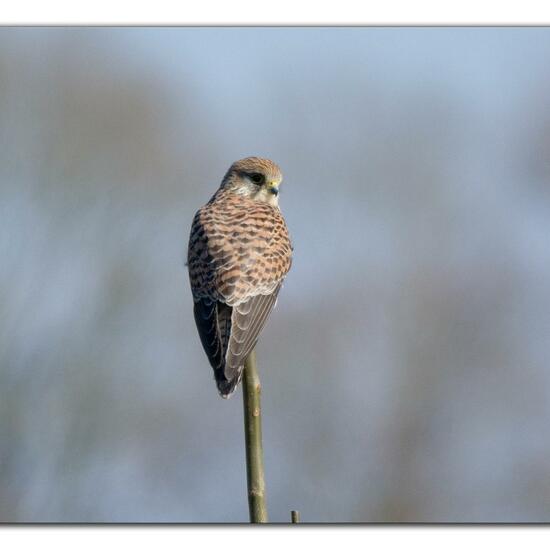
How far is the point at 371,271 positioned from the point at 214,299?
46.6 inches

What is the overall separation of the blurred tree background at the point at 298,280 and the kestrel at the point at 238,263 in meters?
0.37

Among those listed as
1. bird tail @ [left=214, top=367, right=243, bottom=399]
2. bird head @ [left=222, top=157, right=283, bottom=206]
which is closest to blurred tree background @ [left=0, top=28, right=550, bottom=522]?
bird head @ [left=222, top=157, right=283, bottom=206]

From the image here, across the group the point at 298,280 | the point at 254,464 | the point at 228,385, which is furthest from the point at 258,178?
the point at 254,464

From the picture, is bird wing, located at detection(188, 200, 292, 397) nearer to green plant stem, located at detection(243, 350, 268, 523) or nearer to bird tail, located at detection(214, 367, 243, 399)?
bird tail, located at detection(214, 367, 243, 399)

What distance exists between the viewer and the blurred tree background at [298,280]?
177 inches

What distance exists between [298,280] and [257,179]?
51 cm

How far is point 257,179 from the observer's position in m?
4.47

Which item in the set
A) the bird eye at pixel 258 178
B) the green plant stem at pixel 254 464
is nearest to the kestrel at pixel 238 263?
the bird eye at pixel 258 178

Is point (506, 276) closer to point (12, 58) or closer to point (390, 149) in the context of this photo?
point (390, 149)

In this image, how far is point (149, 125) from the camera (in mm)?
4934

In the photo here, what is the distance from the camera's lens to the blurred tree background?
14.8 ft

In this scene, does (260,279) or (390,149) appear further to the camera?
(390,149)

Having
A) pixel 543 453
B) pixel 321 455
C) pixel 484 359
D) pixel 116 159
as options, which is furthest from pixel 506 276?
pixel 116 159

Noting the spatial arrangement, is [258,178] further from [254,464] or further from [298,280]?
[254,464]
